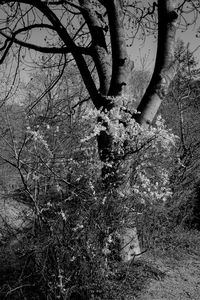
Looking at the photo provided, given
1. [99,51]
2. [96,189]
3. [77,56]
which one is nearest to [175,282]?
[96,189]

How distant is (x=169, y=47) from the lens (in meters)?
4.46

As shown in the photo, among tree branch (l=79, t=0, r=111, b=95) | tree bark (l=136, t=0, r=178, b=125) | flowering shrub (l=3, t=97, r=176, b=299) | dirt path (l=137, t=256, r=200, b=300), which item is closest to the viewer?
flowering shrub (l=3, t=97, r=176, b=299)

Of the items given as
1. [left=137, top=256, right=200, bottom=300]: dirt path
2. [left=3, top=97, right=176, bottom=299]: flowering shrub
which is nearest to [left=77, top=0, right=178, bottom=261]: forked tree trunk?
[left=137, top=256, right=200, bottom=300]: dirt path

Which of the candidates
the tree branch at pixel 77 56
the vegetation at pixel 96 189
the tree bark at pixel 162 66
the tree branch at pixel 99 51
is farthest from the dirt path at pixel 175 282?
the tree branch at pixel 99 51

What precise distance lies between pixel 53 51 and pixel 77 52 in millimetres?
503

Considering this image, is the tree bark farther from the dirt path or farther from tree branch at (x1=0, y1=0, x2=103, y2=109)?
the dirt path

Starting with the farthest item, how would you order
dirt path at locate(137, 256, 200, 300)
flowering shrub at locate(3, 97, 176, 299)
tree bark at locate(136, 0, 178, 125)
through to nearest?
tree bark at locate(136, 0, 178, 125)
dirt path at locate(137, 256, 200, 300)
flowering shrub at locate(3, 97, 176, 299)

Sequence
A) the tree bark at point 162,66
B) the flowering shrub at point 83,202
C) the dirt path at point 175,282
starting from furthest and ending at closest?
the tree bark at point 162,66 → the dirt path at point 175,282 → the flowering shrub at point 83,202

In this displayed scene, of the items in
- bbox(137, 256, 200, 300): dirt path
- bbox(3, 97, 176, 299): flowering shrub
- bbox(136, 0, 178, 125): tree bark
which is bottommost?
bbox(137, 256, 200, 300): dirt path

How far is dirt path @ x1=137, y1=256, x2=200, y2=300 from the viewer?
12.6 ft

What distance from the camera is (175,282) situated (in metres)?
4.20

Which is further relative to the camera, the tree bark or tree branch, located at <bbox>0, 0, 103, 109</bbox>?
tree branch, located at <bbox>0, 0, 103, 109</bbox>

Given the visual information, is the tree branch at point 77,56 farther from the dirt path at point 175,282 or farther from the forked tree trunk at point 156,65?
the dirt path at point 175,282

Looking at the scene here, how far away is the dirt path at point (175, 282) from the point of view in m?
3.84
